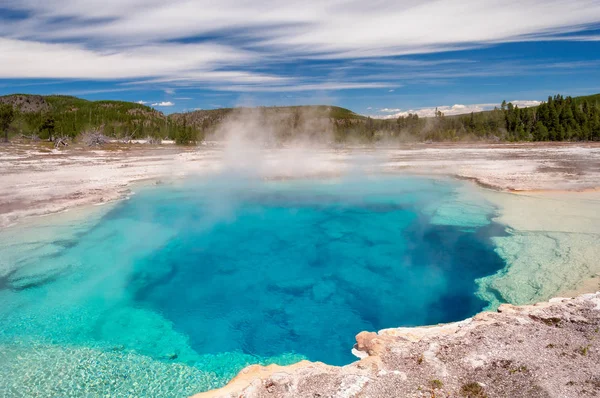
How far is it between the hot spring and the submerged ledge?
3.00ft

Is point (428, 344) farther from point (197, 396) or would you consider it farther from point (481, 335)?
point (197, 396)

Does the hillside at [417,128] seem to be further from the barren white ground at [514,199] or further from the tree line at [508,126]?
the barren white ground at [514,199]

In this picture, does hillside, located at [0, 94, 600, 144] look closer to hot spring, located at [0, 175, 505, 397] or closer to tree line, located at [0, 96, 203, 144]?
tree line, located at [0, 96, 203, 144]

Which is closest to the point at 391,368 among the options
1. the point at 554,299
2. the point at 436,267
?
the point at 554,299

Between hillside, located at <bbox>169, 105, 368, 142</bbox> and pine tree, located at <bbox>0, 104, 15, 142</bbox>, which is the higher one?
hillside, located at <bbox>169, 105, 368, 142</bbox>

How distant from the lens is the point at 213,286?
8383 mm

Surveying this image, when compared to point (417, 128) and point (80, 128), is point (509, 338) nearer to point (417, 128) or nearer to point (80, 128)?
point (80, 128)

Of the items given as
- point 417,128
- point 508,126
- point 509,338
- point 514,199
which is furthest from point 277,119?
point 509,338

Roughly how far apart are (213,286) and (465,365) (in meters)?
5.42

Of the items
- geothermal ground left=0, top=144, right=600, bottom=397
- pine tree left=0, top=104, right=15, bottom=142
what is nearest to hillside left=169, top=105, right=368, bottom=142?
pine tree left=0, top=104, right=15, bottom=142

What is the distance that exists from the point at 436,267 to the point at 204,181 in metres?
15.4

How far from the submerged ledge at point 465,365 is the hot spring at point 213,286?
0.91 meters

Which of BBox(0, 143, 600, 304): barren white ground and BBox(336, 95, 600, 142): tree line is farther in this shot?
BBox(336, 95, 600, 142): tree line

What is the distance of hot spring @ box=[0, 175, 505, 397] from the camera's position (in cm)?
554
